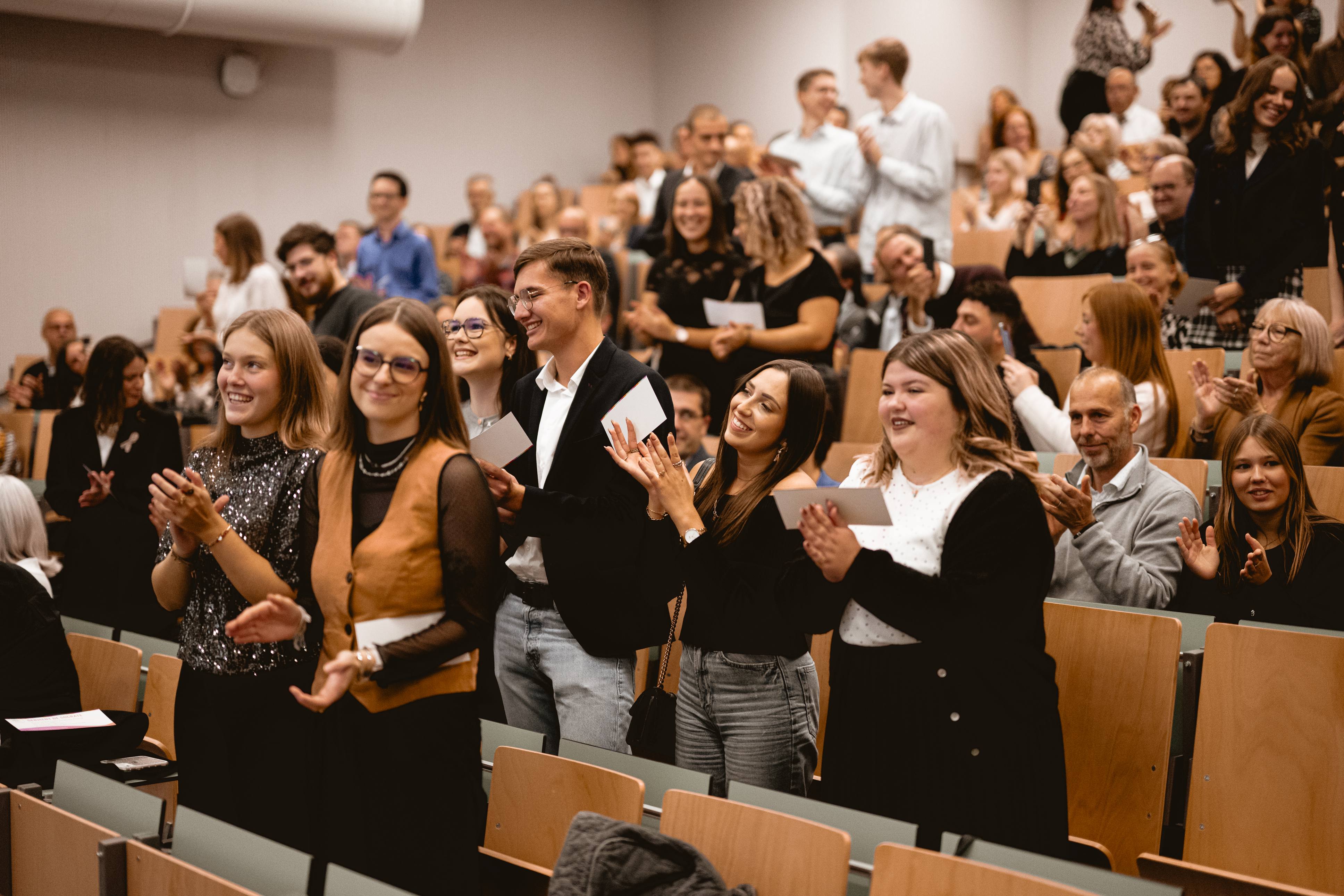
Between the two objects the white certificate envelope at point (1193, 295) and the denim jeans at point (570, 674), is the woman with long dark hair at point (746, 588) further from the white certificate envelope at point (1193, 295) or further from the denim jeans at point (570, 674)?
the white certificate envelope at point (1193, 295)

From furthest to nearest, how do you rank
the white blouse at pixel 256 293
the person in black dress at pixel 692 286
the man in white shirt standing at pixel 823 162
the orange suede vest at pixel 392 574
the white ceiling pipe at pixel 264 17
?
the white ceiling pipe at pixel 264 17, the man in white shirt standing at pixel 823 162, the white blouse at pixel 256 293, the person in black dress at pixel 692 286, the orange suede vest at pixel 392 574

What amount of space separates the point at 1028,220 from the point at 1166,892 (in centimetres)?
438

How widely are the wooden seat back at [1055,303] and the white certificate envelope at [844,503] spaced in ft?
9.84

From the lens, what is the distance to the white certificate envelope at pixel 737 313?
3820 mm

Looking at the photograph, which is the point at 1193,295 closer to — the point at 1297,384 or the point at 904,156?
the point at 1297,384

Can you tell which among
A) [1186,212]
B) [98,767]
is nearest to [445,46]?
[1186,212]

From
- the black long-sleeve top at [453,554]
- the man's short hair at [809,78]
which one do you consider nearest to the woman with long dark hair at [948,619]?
the black long-sleeve top at [453,554]

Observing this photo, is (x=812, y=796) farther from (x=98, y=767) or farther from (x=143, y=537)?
(x=143, y=537)

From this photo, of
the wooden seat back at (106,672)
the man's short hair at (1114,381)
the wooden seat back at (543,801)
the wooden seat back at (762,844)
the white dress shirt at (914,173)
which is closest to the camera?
the wooden seat back at (762,844)

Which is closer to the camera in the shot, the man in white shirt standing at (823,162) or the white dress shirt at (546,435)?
the white dress shirt at (546,435)

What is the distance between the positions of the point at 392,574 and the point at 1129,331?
7.87 ft

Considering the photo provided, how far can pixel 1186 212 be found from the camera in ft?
14.4

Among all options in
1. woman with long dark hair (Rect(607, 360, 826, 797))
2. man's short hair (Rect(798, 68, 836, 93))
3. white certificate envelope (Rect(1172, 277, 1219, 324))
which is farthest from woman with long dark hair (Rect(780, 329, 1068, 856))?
man's short hair (Rect(798, 68, 836, 93))

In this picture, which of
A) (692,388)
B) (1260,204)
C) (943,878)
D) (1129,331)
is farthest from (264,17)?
(943,878)
